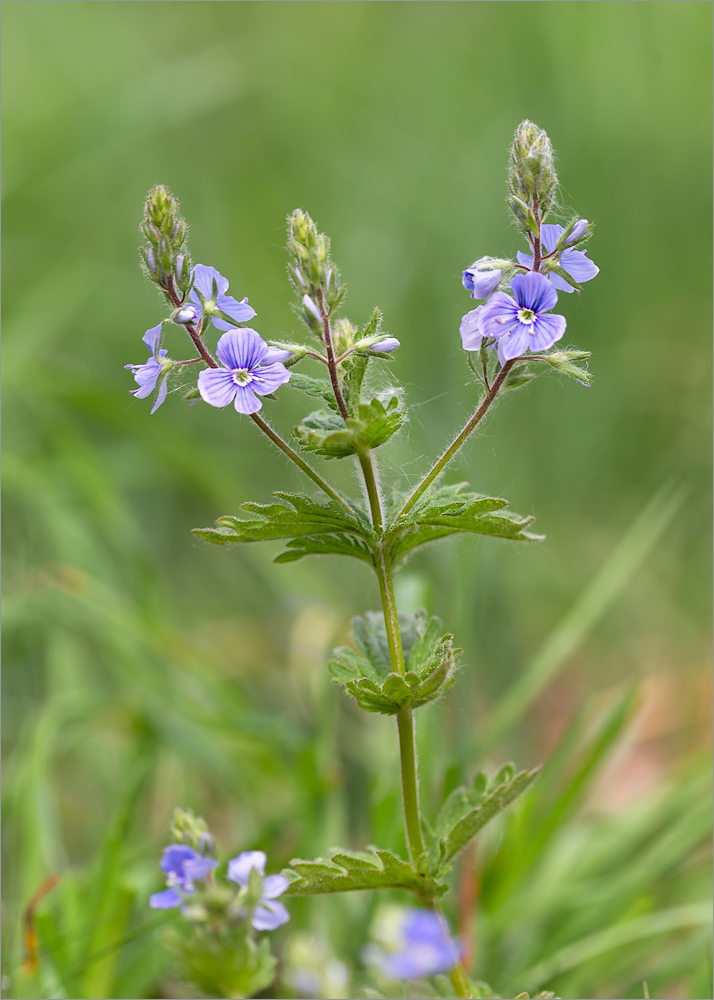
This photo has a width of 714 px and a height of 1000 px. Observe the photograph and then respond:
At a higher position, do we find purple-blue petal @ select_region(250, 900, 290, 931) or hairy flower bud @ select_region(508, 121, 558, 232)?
hairy flower bud @ select_region(508, 121, 558, 232)

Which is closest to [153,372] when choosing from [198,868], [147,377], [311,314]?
[147,377]

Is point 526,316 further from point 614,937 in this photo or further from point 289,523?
point 614,937

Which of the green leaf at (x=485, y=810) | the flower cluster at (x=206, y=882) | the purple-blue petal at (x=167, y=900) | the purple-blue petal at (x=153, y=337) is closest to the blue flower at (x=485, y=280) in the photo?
the purple-blue petal at (x=153, y=337)

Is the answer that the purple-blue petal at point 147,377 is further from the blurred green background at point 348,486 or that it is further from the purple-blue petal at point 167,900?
the purple-blue petal at point 167,900

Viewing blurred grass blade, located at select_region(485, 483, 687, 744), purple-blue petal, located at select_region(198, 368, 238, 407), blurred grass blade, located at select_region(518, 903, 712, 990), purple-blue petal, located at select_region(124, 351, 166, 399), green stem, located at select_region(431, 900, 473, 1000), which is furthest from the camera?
blurred grass blade, located at select_region(485, 483, 687, 744)

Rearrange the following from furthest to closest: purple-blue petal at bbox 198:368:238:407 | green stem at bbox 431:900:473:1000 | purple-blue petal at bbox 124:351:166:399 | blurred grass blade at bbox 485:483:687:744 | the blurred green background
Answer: blurred grass blade at bbox 485:483:687:744, the blurred green background, green stem at bbox 431:900:473:1000, purple-blue petal at bbox 124:351:166:399, purple-blue petal at bbox 198:368:238:407

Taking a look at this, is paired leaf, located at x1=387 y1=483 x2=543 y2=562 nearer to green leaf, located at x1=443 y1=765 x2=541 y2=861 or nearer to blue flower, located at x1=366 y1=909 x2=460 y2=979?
green leaf, located at x1=443 y1=765 x2=541 y2=861

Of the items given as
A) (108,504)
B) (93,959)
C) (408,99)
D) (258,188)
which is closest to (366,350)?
(93,959)

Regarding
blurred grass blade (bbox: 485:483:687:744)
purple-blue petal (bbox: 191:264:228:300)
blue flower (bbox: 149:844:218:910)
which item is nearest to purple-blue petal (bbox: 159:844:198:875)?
blue flower (bbox: 149:844:218:910)
